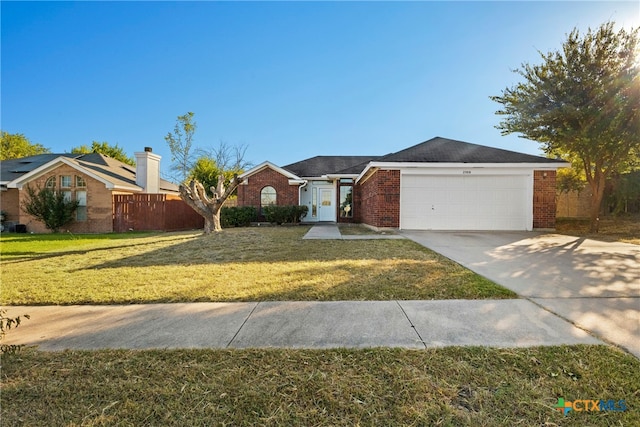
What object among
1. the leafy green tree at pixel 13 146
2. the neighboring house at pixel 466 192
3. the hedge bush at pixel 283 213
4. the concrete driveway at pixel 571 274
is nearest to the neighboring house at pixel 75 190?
the hedge bush at pixel 283 213

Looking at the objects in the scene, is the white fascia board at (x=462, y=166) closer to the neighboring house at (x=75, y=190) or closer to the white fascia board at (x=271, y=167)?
the white fascia board at (x=271, y=167)

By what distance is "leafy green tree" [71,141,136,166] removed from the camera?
35156mm

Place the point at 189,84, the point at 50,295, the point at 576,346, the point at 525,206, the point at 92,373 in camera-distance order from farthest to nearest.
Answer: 1. the point at 189,84
2. the point at 525,206
3. the point at 50,295
4. the point at 576,346
5. the point at 92,373

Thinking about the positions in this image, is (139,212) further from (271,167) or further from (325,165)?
(325,165)

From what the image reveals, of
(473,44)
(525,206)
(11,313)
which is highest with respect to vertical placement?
(473,44)

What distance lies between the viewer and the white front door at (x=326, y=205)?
19.2 metres

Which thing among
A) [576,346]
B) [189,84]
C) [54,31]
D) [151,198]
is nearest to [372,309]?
[576,346]

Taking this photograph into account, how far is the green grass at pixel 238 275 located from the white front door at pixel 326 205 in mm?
10524

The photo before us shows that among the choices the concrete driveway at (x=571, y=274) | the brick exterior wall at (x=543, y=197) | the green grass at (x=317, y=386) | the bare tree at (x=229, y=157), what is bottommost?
the green grass at (x=317, y=386)

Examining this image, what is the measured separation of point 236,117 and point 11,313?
25259mm

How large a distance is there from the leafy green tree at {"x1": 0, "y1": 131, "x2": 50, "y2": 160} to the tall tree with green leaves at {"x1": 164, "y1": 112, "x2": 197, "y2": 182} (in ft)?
59.3

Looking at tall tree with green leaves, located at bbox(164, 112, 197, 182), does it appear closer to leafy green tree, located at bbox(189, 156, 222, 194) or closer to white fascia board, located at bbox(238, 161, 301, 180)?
leafy green tree, located at bbox(189, 156, 222, 194)

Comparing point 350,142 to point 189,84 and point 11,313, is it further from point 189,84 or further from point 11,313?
point 11,313

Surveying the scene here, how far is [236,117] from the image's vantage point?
2638 centimetres
